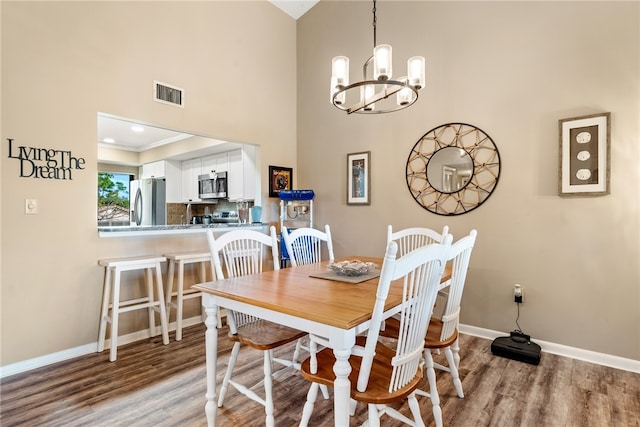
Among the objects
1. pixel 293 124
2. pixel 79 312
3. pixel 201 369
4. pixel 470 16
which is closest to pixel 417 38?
pixel 470 16

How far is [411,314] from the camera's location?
52.6 inches

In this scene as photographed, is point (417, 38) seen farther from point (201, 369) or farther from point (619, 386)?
point (201, 369)

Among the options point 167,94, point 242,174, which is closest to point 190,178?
point 242,174

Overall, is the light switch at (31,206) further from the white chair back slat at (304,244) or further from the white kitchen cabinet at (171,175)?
the white kitchen cabinet at (171,175)

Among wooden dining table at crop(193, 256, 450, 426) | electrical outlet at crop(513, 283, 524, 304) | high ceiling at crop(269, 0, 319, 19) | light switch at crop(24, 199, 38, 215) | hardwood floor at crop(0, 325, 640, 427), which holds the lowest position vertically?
hardwood floor at crop(0, 325, 640, 427)

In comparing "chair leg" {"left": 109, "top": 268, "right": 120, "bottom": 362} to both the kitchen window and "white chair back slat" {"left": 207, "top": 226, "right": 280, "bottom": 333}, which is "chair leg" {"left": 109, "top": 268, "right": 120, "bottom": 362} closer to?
"white chair back slat" {"left": 207, "top": 226, "right": 280, "bottom": 333}

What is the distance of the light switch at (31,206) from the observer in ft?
7.93

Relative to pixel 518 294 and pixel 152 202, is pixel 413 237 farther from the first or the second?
pixel 152 202

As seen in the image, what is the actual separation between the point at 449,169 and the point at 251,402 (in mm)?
2620

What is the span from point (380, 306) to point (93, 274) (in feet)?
8.63

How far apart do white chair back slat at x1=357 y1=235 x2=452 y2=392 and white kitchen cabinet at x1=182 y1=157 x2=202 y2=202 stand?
505 centimetres

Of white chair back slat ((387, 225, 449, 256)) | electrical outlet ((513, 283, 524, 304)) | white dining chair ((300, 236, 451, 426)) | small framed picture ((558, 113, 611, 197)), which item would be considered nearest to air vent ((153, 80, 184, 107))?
white chair back slat ((387, 225, 449, 256))

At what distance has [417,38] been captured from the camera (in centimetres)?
346

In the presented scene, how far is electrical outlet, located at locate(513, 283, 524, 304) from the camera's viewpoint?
9.45ft
